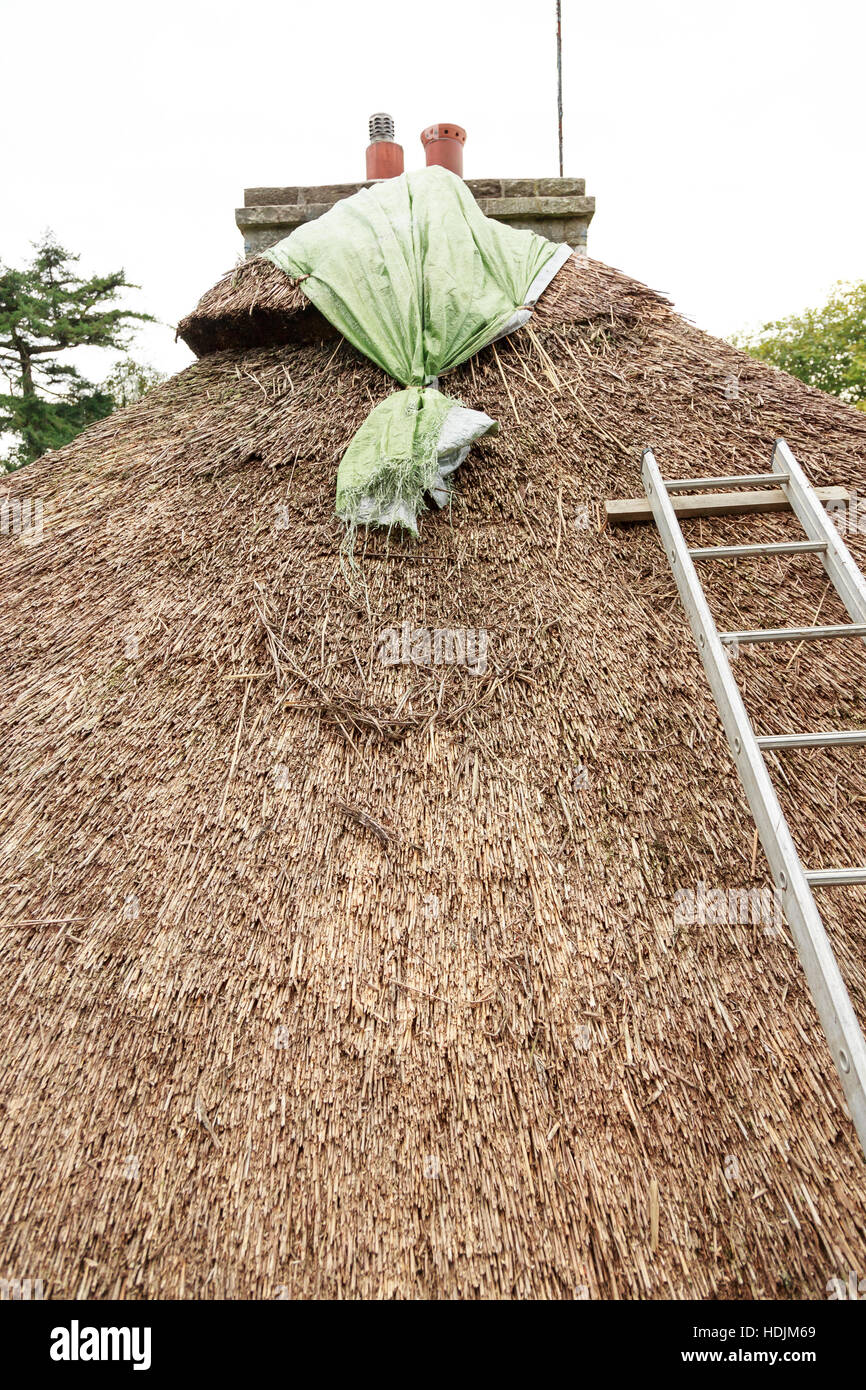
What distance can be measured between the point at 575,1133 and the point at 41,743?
6.63 feet

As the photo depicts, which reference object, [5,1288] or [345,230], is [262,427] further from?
[5,1288]

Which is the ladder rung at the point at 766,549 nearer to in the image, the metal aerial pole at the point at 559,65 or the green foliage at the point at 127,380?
the metal aerial pole at the point at 559,65

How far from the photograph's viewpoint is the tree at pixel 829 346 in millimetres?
16422

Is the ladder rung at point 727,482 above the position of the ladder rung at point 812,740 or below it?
above

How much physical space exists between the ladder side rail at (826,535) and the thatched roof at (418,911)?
0.22 metres

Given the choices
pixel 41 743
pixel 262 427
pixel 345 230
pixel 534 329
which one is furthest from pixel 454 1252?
pixel 345 230

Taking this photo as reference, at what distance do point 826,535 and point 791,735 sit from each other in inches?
33.1

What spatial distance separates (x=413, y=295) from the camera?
11.8 feet

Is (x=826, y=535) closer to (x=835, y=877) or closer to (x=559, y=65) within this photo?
(x=835, y=877)

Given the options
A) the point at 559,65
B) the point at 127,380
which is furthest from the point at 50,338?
the point at 559,65

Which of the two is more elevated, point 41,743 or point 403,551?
point 403,551

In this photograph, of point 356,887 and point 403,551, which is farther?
point 403,551

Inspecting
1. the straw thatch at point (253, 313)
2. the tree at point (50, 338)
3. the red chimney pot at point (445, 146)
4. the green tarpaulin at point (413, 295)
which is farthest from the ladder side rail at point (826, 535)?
the tree at point (50, 338)

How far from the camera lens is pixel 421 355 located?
3541 mm
